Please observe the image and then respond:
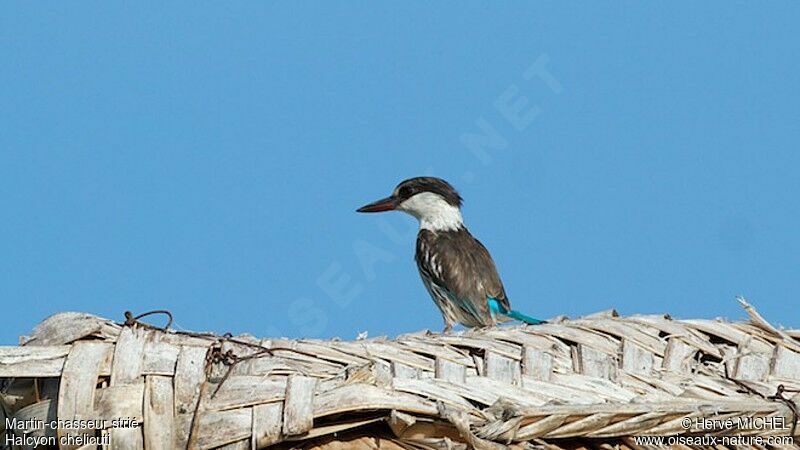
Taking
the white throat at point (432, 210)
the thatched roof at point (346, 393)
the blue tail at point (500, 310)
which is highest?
the white throat at point (432, 210)

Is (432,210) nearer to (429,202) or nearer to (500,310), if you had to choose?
(429,202)

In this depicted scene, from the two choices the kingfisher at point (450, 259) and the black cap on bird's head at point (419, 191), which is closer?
the kingfisher at point (450, 259)

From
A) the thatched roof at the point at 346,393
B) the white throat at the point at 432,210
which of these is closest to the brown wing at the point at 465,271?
the white throat at the point at 432,210

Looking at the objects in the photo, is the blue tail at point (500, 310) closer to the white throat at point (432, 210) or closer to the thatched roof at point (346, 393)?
the white throat at point (432, 210)

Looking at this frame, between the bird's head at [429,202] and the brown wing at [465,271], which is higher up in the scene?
the bird's head at [429,202]

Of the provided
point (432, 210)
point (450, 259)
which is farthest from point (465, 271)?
point (432, 210)

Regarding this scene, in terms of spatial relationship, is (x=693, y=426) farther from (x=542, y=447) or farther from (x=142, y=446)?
(x=142, y=446)

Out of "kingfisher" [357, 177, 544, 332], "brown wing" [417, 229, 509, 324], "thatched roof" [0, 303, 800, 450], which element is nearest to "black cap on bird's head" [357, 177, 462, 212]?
"kingfisher" [357, 177, 544, 332]

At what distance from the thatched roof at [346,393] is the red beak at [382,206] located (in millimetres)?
3748

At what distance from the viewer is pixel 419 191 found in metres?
6.14

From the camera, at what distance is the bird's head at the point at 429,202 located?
6.14m

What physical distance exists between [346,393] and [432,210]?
4128mm

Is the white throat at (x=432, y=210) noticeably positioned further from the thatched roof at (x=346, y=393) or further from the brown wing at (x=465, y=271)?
the thatched roof at (x=346, y=393)

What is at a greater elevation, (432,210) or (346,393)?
(432,210)
